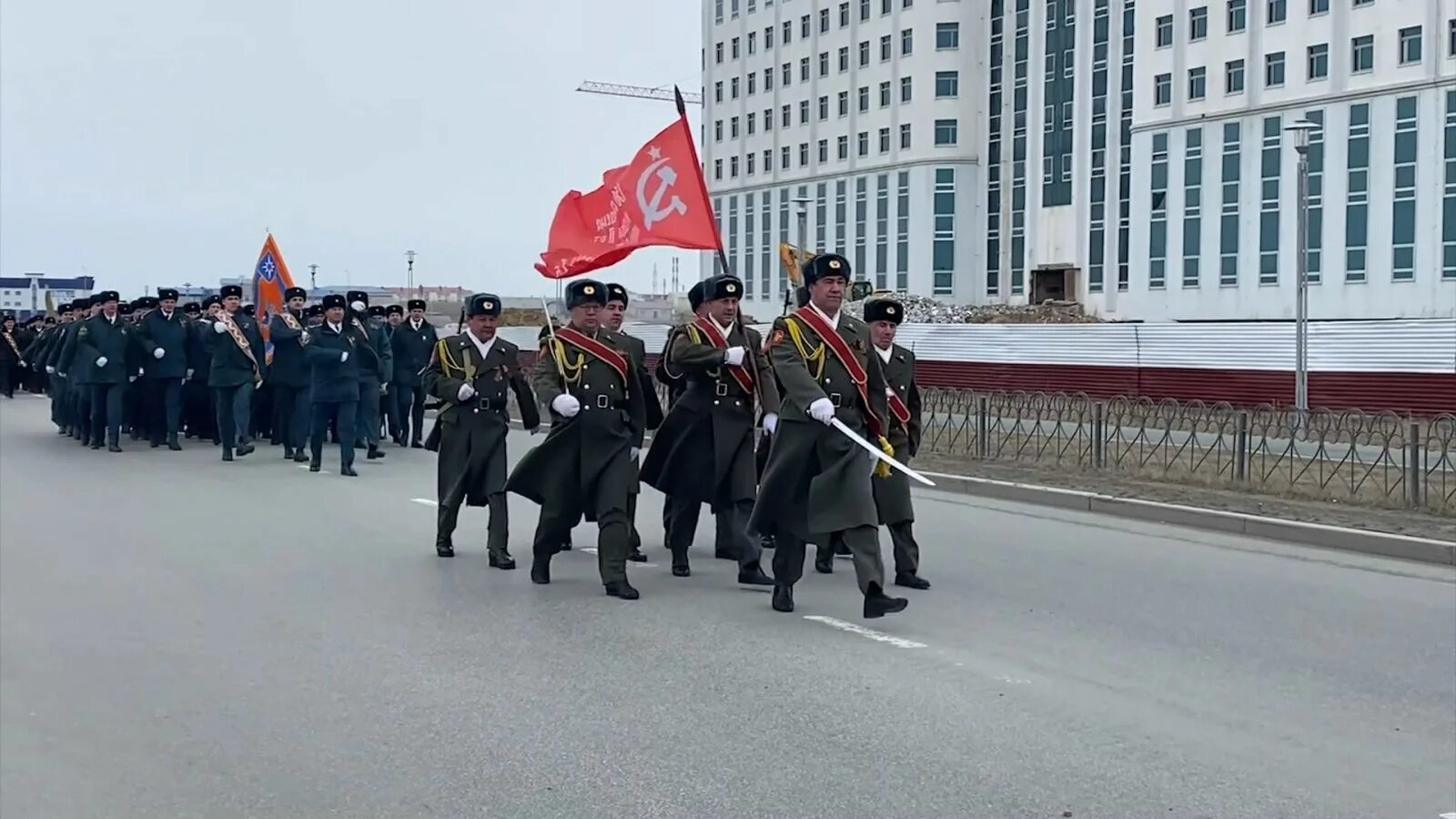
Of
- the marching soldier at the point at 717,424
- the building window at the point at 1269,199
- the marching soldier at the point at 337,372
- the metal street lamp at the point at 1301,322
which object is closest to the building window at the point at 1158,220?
the building window at the point at 1269,199

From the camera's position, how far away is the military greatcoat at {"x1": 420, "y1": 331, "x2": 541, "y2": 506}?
1017 centimetres

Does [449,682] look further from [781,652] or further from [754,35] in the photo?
[754,35]

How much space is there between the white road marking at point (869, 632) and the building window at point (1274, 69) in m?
50.4

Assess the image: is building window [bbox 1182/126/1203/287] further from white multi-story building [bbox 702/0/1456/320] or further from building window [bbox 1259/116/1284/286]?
building window [bbox 1259/116/1284/286]

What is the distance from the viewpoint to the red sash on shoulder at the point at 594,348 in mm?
9102

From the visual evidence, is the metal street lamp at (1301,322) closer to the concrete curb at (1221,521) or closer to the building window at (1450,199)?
the concrete curb at (1221,521)

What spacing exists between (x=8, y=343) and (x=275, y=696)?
31533 mm

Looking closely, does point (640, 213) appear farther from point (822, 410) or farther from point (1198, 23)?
point (1198, 23)

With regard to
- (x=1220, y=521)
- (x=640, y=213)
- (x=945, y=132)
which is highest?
(x=945, y=132)

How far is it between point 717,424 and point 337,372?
315 inches

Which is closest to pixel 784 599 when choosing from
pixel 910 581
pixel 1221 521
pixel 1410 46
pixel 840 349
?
pixel 910 581

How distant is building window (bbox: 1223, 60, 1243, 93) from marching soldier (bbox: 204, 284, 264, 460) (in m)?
44.6

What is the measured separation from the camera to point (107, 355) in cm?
1980

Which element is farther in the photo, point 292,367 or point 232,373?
point 232,373
